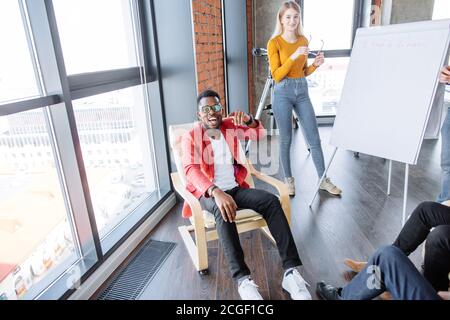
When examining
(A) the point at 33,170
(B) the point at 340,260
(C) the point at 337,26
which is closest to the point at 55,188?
(A) the point at 33,170

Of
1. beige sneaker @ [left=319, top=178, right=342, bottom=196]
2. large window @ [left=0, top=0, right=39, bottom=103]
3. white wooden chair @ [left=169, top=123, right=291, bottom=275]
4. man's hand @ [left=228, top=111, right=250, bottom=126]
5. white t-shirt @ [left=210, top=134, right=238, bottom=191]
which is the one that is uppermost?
large window @ [left=0, top=0, right=39, bottom=103]

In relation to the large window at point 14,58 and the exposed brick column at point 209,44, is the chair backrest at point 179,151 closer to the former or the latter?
the exposed brick column at point 209,44

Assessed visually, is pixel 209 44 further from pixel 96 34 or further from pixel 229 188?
pixel 229 188

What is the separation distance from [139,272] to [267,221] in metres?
0.84

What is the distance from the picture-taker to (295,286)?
5.28 ft

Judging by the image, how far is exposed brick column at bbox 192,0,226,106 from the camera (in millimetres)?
2709

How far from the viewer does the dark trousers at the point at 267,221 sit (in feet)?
5.42

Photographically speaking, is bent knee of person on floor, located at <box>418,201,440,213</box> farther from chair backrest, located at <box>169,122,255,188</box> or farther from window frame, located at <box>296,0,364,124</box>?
window frame, located at <box>296,0,364,124</box>

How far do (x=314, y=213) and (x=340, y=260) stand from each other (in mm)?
600

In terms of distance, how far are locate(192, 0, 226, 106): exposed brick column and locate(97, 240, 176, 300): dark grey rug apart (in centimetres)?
131

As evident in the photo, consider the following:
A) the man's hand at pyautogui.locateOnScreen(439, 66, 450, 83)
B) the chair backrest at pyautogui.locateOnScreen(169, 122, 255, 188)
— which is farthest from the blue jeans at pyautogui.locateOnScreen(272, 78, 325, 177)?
the man's hand at pyautogui.locateOnScreen(439, 66, 450, 83)

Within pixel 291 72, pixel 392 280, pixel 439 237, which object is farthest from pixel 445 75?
pixel 392 280

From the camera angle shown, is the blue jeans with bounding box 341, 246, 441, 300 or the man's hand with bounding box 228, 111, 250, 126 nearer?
the blue jeans with bounding box 341, 246, 441, 300

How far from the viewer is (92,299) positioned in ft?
5.59
